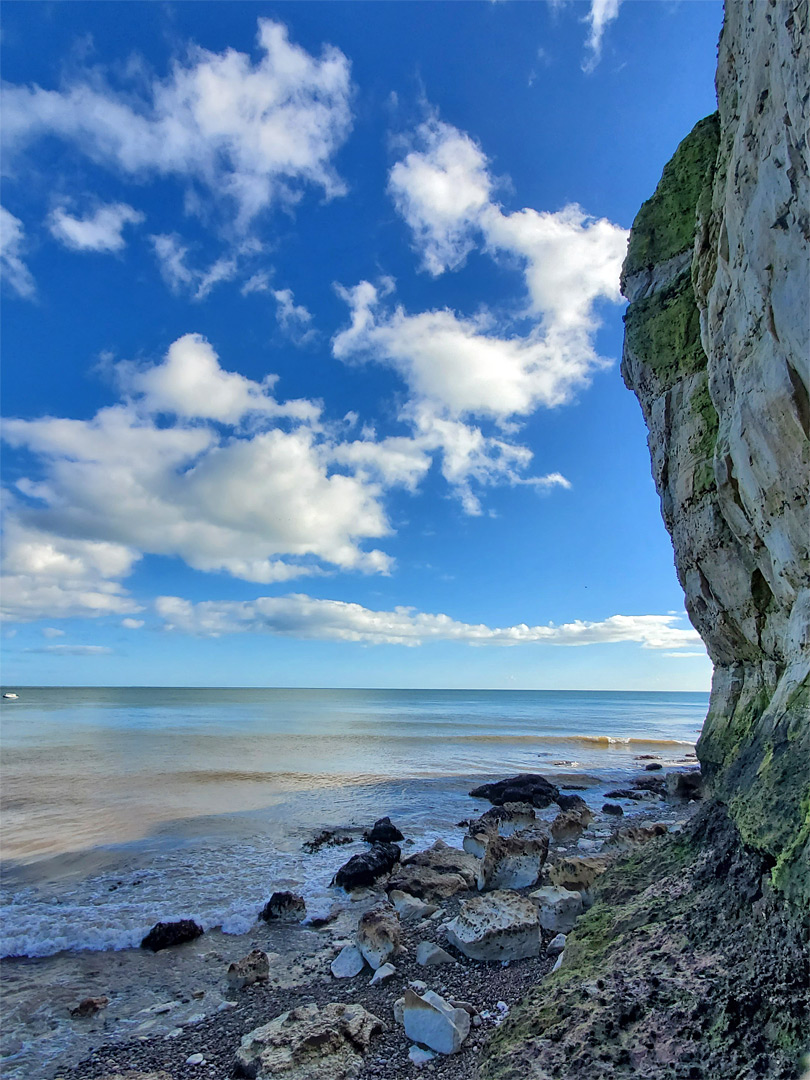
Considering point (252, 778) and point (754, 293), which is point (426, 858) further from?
point (252, 778)

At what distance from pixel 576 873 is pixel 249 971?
4.73 m

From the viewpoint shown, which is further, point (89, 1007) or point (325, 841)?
point (325, 841)

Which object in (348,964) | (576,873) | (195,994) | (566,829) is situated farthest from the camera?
(566,829)

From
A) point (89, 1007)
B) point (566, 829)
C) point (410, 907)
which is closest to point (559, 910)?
point (410, 907)

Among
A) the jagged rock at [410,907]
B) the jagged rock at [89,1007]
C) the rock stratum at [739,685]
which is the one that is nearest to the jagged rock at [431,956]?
the jagged rock at [410,907]

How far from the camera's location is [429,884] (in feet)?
28.7

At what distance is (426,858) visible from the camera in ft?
32.4

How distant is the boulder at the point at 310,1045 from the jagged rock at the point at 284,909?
3.04m

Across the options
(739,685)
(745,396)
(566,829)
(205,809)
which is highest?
(745,396)

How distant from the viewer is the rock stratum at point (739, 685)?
3.01 meters

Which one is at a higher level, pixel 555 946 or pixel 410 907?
pixel 555 946

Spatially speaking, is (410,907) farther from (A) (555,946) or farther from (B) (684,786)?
(B) (684,786)

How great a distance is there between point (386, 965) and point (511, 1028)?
→ 3.12 metres

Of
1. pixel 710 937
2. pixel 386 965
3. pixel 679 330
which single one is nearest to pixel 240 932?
pixel 386 965
